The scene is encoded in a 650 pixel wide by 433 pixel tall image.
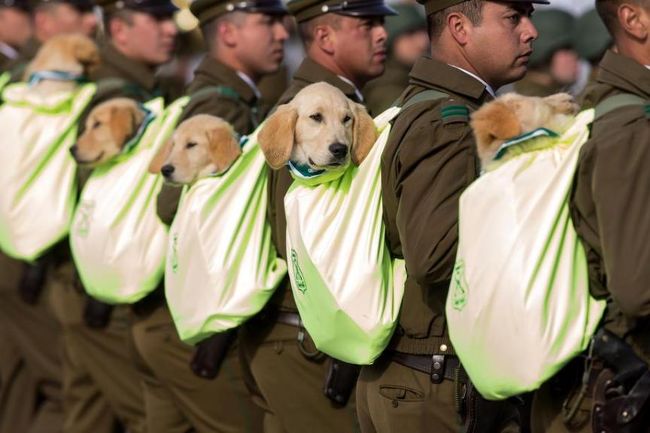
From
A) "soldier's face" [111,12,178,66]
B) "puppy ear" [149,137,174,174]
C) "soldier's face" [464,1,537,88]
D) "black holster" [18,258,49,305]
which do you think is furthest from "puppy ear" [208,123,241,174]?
"black holster" [18,258,49,305]

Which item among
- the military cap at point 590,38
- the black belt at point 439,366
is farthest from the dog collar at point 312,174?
the military cap at point 590,38

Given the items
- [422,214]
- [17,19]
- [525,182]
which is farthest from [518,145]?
[17,19]

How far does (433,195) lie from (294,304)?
4.79ft

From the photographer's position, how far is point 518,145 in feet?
14.7

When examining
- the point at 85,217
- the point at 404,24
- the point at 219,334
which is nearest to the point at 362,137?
the point at 219,334

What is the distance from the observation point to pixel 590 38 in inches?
368

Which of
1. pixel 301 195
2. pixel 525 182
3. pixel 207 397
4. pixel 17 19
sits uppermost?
pixel 525 182

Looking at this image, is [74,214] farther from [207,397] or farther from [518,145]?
[518,145]

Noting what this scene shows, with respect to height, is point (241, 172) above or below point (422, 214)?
below

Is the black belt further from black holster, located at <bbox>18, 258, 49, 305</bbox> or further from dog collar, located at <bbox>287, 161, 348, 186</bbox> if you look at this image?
black holster, located at <bbox>18, 258, 49, 305</bbox>

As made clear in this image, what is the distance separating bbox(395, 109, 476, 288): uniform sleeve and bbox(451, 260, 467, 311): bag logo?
175 mm

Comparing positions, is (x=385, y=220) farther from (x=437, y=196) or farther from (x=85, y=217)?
(x=85, y=217)

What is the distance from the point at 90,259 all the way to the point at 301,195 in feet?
6.84

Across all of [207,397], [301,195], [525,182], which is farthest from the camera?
[207,397]
